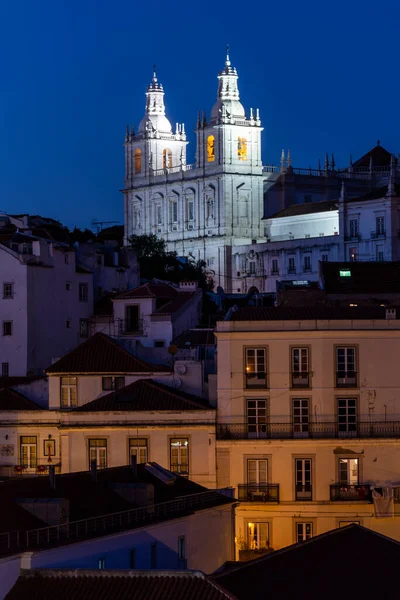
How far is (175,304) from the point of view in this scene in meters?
84.5

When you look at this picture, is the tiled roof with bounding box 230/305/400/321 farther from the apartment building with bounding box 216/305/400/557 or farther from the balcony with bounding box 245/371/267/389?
the balcony with bounding box 245/371/267/389

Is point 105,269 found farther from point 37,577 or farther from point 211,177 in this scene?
point 211,177

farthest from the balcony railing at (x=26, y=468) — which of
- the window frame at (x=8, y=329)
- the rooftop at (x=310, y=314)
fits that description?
the window frame at (x=8, y=329)

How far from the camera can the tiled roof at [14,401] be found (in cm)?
6612

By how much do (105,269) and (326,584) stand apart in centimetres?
5601

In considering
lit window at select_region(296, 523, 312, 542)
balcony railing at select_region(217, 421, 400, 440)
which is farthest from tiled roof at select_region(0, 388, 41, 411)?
lit window at select_region(296, 523, 312, 542)

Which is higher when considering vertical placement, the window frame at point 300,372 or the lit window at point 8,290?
the lit window at point 8,290

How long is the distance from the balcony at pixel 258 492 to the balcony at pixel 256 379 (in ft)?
11.0

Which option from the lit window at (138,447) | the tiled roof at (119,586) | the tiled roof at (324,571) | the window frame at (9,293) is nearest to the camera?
the tiled roof at (119,586)

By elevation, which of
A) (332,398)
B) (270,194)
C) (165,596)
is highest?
(270,194)

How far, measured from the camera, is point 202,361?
64.9 meters

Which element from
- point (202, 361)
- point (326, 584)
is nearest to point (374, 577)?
point (326, 584)

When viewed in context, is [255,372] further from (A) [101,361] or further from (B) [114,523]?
(B) [114,523]

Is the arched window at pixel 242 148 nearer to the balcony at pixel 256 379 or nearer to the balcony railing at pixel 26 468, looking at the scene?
the balcony railing at pixel 26 468
